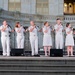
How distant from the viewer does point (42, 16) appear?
157ft

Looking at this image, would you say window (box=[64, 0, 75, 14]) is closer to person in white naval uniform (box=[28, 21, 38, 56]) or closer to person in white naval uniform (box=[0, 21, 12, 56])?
person in white naval uniform (box=[28, 21, 38, 56])

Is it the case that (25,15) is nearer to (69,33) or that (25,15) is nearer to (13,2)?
(13,2)

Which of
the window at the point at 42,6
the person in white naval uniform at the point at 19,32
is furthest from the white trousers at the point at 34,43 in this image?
the window at the point at 42,6

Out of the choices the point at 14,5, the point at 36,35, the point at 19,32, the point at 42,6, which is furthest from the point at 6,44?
the point at 42,6

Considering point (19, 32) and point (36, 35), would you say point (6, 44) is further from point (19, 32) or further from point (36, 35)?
point (36, 35)

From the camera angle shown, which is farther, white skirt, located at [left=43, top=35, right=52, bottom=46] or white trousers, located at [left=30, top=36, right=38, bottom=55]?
white skirt, located at [left=43, top=35, right=52, bottom=46]

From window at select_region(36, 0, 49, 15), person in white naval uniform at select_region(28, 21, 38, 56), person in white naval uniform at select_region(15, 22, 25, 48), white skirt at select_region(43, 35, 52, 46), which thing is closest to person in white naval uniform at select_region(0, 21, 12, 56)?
person in white naval uniform at select_region(15, 22, 25, 48)

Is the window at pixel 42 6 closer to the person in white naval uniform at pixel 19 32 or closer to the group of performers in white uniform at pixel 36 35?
the person in white naval uniform at pixel 19 32

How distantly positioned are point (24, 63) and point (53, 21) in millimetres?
→ 28192

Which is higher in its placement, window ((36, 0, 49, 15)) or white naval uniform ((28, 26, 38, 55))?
window ((36, 0, 49, 15))

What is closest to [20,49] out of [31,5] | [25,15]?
[25,15]

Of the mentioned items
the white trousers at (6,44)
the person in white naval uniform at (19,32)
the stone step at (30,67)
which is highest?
the person in white naval uniform at (19,32)

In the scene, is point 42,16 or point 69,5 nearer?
point 42,16

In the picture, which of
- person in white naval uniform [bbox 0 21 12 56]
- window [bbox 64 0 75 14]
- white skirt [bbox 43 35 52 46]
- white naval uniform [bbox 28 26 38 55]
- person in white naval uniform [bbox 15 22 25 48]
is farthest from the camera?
window [bbox 64 0 75 14]
